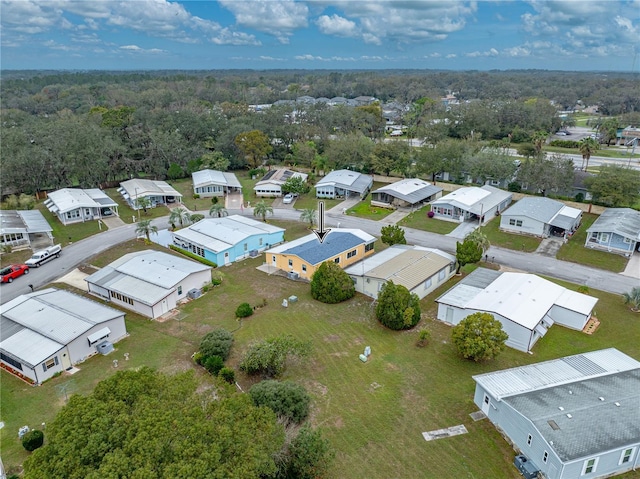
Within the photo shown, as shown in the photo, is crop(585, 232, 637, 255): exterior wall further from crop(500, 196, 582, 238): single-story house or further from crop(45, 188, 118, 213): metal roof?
crop(45, 188, 118, 213): metal roof

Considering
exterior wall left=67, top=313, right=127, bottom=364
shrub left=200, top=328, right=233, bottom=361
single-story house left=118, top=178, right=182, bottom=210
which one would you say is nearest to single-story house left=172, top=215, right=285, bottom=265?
exterior wall left=67, top=313, right=127, bottom=364

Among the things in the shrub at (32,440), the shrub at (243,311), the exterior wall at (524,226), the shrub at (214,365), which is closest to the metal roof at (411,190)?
the exterior wall at (524,226)

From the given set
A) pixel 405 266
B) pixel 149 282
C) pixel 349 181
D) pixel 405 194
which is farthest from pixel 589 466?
A: pixel 349 181

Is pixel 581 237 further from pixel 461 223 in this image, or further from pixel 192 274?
pixel 192 274

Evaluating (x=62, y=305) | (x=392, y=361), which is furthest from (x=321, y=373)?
(x=62, y=305)

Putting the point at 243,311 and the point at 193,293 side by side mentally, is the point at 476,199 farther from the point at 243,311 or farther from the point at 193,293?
the point at 193,293

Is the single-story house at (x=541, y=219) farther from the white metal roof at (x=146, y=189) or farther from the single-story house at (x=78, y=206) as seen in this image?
the single-story house at (x=78, y=206)
